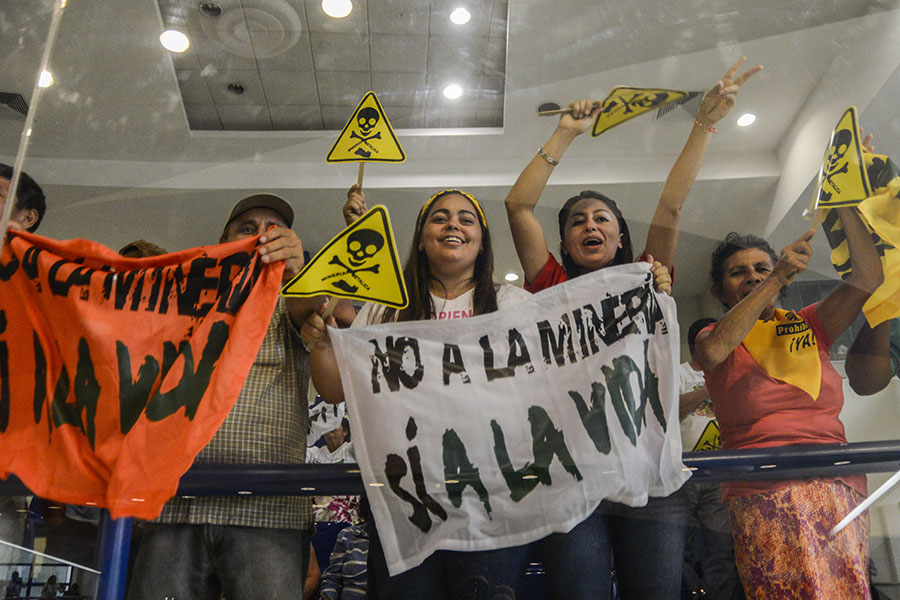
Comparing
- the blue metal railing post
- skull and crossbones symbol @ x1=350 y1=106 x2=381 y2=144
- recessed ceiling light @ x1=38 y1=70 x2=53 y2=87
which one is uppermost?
recessed ceiling light @ x1=38 y1=70 x2=53 y2=87

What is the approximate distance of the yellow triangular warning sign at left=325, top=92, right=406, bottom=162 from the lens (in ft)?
3.87

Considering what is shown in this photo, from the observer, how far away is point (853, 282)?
3.54 ft

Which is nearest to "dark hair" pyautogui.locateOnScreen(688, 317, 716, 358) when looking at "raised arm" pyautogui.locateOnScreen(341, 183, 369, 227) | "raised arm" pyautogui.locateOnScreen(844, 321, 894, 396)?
→ "raised arm" pyautogui.locateOnScreen(844, 321, 894, 396)

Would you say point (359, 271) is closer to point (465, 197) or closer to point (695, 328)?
point (465, 197)

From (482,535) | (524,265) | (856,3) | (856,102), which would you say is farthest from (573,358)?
(856,3)

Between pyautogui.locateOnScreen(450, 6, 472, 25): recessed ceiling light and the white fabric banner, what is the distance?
54cm

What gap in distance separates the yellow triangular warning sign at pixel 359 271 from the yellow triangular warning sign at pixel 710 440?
49cm

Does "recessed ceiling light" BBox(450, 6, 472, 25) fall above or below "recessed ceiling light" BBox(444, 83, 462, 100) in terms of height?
above

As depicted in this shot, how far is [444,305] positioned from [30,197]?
763 mm

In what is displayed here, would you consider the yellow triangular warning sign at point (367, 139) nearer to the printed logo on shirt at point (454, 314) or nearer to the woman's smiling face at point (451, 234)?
the woman's smiling face at point (451, 234)

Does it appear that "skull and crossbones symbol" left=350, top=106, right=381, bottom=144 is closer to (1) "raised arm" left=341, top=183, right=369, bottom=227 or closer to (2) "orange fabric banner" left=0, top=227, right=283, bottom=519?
(1) "raised arm" left=341, top=183, right=369, bottom=227

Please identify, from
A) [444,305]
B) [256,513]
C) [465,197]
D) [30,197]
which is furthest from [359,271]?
[30,197]

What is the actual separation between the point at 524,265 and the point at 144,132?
2.41 feet

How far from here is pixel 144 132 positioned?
122 cm
